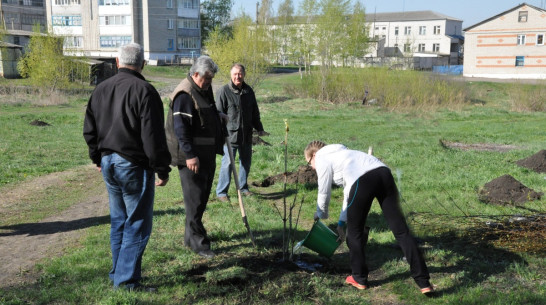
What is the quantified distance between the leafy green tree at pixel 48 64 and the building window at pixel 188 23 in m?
41.8

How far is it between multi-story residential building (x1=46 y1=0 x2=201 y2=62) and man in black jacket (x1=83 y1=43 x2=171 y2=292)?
66.2 m

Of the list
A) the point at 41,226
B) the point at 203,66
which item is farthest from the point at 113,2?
the point at 203,66

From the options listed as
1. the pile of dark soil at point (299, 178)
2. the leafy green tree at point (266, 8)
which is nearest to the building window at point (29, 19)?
the leafy green tree at point (266, 8)

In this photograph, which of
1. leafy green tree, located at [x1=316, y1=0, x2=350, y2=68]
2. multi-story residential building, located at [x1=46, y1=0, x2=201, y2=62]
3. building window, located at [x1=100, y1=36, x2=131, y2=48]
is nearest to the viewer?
leafy green tree, located at [x1=316, y1=0, x2=350, y2=68]

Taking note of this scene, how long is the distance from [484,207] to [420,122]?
42.3ft

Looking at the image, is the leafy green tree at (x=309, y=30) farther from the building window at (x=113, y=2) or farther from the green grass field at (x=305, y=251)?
the building window at (x=113, y=2)

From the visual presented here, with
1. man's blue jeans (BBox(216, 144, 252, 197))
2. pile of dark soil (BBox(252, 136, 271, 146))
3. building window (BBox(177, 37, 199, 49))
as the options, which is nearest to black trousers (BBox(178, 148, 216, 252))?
man's blue jeans (BBox(216, 144, 252, 197))

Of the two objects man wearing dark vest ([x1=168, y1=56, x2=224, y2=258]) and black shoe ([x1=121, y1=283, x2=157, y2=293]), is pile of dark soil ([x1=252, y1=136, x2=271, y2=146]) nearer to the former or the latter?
man wearing dark vest ([x1=168, y1=56, x2=224, y2=258])

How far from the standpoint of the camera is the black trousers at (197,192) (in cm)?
538

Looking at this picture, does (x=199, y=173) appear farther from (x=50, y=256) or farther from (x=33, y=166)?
(x=33, y=166)

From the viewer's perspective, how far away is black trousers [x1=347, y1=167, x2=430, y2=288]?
4465mm

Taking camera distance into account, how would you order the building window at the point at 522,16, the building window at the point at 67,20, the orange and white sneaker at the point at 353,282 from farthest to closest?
the building window at the point at 67,20
the building window at the point at 522,16
the orange and white sneaker at the point at 353,282

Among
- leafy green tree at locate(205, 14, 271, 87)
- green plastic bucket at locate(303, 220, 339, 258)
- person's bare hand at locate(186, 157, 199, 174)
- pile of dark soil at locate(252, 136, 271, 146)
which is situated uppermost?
leafy green tree at locate(205, 14, 271, 87)

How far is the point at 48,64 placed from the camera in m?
31.2
